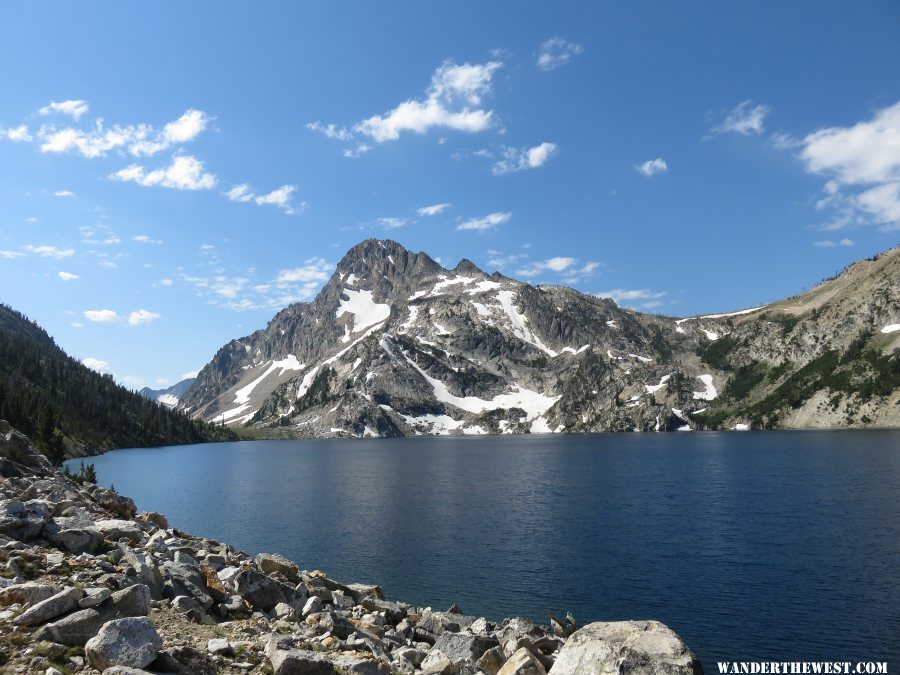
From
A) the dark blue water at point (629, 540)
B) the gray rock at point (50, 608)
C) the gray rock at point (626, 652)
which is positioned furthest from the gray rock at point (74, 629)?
the dark blue water at point (629, 540)

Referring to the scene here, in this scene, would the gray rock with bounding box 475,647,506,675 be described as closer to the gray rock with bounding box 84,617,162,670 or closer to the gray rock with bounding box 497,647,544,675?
the gray rock with bounding box 497,647,544,675

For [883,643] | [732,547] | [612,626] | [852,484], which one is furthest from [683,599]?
[852,484]

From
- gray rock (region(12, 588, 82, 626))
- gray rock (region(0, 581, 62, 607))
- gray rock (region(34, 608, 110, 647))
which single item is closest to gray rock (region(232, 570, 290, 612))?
gray rock (region(0, 581, 62, 607))

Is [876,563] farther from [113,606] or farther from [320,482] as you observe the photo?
[320,482]

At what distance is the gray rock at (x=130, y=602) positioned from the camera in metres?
15.0

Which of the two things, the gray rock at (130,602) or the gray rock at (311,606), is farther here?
the gray rock at (311,606)

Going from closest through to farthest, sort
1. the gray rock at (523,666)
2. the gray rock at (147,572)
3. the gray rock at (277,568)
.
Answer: the gray rock at (523,666), the gray rock at (147,572), the gray rock at (277,568)

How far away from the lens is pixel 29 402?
157 meters

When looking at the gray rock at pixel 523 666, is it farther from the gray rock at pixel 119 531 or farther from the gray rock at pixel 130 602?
the gray rock at pixel 119 531

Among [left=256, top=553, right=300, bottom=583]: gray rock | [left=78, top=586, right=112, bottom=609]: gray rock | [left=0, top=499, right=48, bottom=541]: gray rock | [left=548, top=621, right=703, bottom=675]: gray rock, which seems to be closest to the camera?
[left=548, top=621, right=703, bottom=675]: gray rock

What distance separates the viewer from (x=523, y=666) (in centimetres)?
1819

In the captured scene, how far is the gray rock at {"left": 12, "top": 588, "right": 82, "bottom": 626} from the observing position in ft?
43.7

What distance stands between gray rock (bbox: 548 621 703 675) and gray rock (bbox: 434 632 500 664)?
25.8ft

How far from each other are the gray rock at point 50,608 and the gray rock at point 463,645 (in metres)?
13.7
